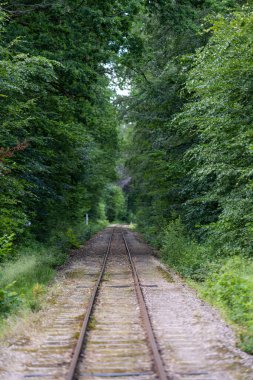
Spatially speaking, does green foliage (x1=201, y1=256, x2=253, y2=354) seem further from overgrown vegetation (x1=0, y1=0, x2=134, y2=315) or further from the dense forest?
overgrown vegetation (x1=0, y1=0, x2=134, y2=315)

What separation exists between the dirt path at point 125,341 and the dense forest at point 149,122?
597mm

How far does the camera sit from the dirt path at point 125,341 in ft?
18.7

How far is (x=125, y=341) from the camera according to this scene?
6980 mm

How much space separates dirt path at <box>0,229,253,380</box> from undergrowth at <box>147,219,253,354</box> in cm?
26

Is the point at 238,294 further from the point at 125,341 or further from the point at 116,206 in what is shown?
the point at 116,206

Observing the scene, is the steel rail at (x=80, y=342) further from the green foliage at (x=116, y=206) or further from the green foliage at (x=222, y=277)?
the green foliage at (x=116, y=206)

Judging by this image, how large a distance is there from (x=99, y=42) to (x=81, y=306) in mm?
10892

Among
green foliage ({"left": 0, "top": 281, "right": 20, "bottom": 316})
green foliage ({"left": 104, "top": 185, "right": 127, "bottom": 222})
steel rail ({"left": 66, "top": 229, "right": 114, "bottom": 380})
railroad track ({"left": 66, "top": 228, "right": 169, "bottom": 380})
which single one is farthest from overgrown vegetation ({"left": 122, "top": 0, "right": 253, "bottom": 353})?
green foliage ({"left": 104, "top": 185, "right": 127, "bottom": 222})

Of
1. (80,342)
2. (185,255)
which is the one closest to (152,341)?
(80,342)

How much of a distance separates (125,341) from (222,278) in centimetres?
348

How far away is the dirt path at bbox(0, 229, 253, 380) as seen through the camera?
224 inches

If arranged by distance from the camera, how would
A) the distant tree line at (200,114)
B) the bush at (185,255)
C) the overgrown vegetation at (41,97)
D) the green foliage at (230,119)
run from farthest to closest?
the bush at (185,255)
the overgrown vegetation at (41,97)
the distant tree line at (200,114)
the green foliage at (230,119)

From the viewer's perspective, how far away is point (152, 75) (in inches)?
883

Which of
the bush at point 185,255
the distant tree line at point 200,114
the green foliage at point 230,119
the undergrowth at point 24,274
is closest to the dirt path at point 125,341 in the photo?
the undergrowth at point 24,274
